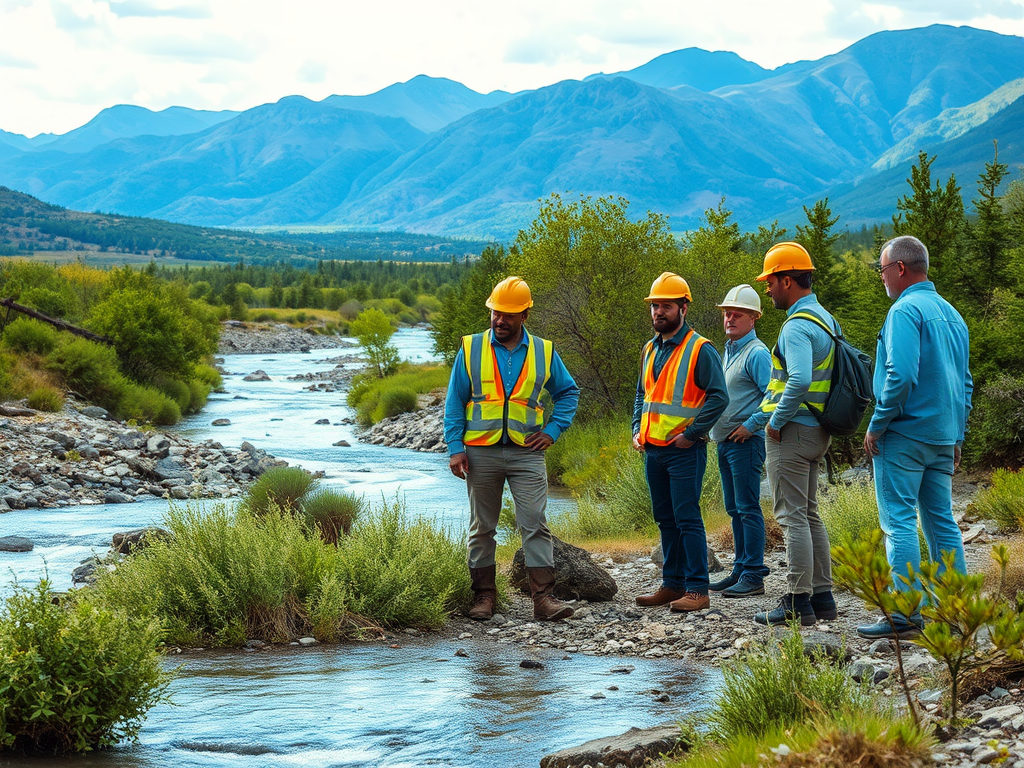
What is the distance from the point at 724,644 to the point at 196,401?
105 ft

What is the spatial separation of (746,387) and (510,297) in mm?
2077

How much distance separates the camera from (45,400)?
25.9 meters

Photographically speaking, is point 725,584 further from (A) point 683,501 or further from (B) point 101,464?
(B) point 101,464

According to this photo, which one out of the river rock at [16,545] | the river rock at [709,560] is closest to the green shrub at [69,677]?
the river rock at [709,560]

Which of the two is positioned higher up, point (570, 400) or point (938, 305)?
point (938, 305)

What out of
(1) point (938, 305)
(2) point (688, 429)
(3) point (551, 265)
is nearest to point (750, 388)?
(2) point (688, 429)

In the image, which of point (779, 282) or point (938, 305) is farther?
point (779, 282)

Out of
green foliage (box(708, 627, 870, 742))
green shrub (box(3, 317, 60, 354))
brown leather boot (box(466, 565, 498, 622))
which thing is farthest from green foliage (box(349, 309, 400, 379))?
green foliage (box(708, 627, 870, 742))


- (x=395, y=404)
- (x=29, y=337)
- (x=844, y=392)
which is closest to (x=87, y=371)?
(x=29, y=337)

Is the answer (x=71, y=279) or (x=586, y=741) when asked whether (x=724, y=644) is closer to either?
(x=586, y=741)

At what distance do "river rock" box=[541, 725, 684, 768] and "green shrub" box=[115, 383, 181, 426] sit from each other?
26.7m

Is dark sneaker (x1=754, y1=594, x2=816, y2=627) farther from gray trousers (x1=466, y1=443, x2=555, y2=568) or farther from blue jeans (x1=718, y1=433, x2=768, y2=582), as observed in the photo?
gray trousers (x1=466, y1=443, x2=555, y2=568)

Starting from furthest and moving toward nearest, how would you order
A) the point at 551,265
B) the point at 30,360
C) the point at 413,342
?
the point at 413,342
the point at 30,360
the point at 551,265

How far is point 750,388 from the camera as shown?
25.5 ft
